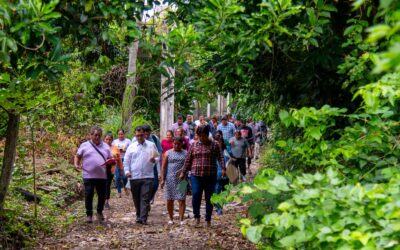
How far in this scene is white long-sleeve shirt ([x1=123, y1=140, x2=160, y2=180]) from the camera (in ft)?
33.9

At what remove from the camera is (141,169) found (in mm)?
10320

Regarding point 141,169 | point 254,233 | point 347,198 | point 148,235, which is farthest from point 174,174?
point 347,198

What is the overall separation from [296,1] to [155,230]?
511cm

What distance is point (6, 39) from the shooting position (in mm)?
4355

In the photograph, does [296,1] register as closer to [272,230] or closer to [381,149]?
[381,149]

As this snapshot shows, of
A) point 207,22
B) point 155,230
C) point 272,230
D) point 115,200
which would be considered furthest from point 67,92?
point 272,230

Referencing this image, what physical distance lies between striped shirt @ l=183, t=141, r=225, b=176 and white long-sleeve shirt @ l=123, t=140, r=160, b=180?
723 millimetres

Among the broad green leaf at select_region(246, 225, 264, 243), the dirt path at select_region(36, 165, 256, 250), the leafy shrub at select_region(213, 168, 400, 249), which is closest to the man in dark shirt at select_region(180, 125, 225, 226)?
the dirt path at select_region(36, 165, 256, 250)

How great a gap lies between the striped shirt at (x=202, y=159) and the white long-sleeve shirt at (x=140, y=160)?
0.72m

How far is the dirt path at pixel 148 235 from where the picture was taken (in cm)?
881

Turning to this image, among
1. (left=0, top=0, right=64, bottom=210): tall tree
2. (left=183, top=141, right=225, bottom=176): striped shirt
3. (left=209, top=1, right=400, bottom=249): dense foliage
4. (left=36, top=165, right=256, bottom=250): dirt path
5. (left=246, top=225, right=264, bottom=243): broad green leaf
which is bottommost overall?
(left=36, top=165, right=256, bottom=250): dirt path

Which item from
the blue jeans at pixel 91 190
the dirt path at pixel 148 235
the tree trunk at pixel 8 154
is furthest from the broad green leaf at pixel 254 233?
the blue jeans at pixel 91 190

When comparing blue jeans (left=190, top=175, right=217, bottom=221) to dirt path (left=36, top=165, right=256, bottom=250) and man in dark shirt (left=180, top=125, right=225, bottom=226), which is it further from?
dirt path (left=36, top=165, right=256, bottom=250)

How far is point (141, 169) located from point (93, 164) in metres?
0.85
